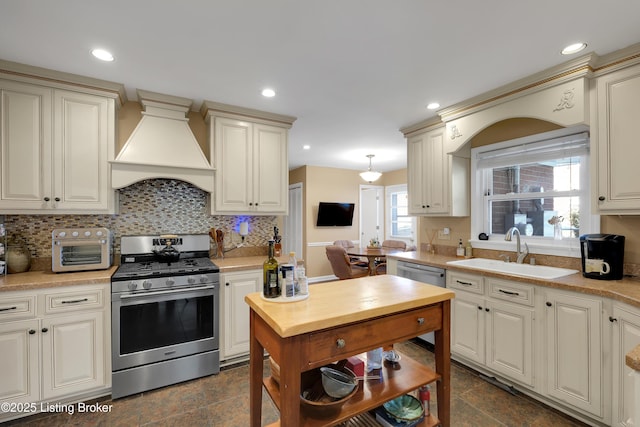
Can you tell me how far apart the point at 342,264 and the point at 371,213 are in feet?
8.10

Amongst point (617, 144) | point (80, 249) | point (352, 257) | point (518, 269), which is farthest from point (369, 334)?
point (352, 257)

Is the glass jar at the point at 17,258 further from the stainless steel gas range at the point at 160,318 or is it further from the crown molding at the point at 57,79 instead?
the crown molding at the point at 57,79

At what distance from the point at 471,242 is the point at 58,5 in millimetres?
3893

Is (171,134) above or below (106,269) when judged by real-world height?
above

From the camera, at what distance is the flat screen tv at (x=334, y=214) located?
6309mm

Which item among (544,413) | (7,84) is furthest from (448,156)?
(7,84)

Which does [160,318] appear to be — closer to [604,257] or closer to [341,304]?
[341,304]

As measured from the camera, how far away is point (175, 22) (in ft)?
5.77

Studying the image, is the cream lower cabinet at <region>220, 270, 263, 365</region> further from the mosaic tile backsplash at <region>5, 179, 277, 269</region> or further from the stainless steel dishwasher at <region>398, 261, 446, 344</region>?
the stainless steel dishwasher at <region>398, 261, 446, 344</region>

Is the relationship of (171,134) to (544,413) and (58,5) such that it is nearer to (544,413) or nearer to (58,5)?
(58,5)

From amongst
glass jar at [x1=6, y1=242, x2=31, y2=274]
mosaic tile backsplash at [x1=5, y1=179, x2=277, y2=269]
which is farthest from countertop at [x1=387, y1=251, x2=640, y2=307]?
glass jar at [x1=6, y1=242, x2=31, y2=274]

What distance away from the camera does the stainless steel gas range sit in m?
2.30

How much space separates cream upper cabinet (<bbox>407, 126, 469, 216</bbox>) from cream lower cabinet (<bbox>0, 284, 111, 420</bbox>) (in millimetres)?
3279

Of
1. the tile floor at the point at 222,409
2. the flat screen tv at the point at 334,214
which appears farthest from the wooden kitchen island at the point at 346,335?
the flat screen tv at the point at 334,214
